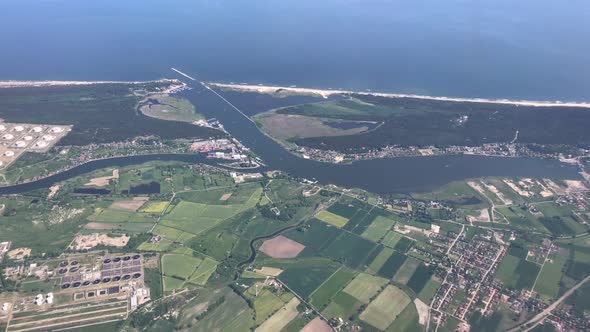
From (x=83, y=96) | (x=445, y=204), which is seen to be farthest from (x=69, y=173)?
(x=445, y=204)

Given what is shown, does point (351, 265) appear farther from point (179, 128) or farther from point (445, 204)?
point (179, 128)

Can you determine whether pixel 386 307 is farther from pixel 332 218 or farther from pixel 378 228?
pixel 332 218

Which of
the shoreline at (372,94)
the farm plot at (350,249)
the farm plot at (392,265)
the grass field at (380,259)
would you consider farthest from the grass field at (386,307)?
the shoreline at (372,94)

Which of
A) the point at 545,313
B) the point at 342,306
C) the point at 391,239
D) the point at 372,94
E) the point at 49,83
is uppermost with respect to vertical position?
the point at 372,94

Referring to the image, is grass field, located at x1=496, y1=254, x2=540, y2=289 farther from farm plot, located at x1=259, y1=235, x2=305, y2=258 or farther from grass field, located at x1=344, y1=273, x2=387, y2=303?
farm plot, located at x1=259, y1=235, x2=305, y2=258

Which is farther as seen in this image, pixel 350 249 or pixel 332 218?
pixel 332 218

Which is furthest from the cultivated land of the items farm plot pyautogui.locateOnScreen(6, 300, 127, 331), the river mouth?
the river mouth

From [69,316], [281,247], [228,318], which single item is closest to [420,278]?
[281,247]
